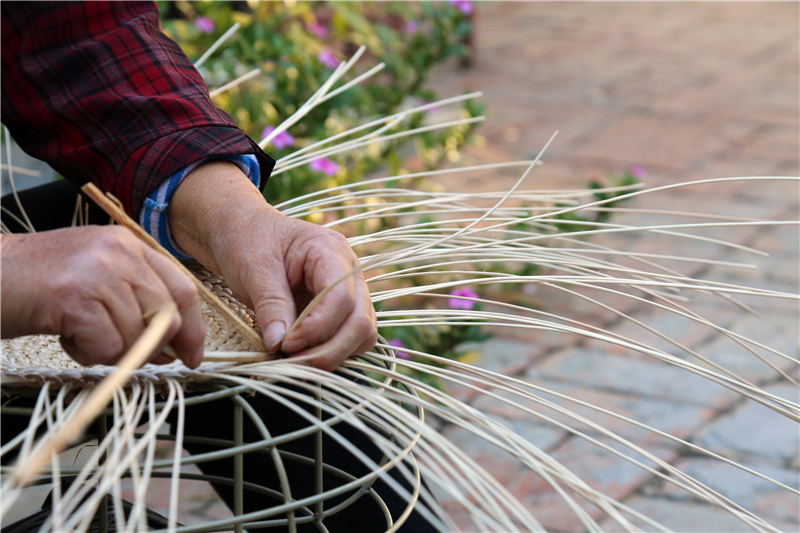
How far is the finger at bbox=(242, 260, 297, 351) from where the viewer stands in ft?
2.01

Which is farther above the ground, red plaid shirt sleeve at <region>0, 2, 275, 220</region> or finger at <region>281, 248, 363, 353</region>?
red plaid shirt sleeve at <region>0, 2, 275, 220</region>

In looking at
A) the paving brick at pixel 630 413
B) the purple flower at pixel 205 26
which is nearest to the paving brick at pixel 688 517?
the paving brick at pixel 630 413

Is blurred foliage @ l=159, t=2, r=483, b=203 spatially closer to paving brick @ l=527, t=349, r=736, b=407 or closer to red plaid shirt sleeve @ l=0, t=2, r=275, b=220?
paving brick @ l=527, t=349, r=736, b=407

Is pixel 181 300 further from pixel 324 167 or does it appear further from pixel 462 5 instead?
pixel 462 5

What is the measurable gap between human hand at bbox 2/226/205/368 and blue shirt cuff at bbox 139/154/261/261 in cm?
24

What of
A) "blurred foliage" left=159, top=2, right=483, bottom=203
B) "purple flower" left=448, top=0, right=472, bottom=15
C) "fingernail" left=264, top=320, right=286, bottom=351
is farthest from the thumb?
"purple flower" left=448, top=0, right=472, bottom=15

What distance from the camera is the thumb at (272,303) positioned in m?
0.61

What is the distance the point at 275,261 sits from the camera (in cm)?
65

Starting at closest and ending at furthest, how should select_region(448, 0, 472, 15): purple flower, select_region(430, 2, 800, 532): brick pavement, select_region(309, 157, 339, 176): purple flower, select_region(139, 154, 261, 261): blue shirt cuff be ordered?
select_region(139, 154, 261, 261): blue shirt cuff < select_region(430, 2, 800, 532): brick pavement < select_region(309, 157, 339, 176): purple flower < select_region(448, 0, 472, 15): purple flower

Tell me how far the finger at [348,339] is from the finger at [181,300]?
96 millimetres

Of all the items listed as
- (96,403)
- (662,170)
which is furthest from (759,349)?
(96,403)

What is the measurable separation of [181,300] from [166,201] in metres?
0.27

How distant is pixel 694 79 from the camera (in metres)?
3.67

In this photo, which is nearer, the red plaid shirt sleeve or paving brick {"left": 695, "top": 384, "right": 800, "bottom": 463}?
the red plaid shirt sleeve
